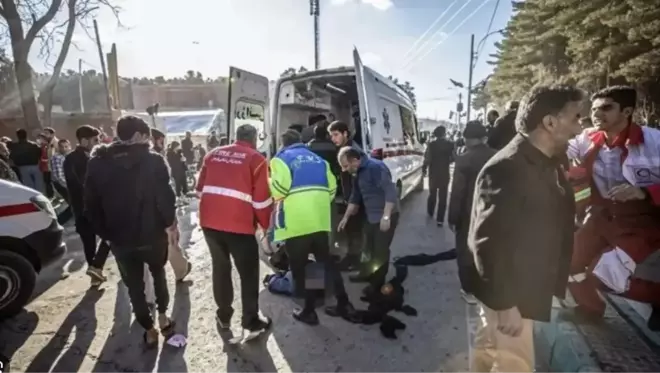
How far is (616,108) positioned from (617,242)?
0.87 meters

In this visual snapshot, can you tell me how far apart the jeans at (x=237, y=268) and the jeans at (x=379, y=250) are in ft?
4.51

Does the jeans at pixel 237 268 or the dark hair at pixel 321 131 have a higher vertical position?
the dark hair at pixel 321 131

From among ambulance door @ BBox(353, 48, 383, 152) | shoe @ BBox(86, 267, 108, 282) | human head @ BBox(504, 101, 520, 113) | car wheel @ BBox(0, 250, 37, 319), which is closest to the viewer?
human head @ BBox(504, 101, 520, 113)

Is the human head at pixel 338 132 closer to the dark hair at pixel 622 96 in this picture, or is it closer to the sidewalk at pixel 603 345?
the dark hair at pixel 622 96

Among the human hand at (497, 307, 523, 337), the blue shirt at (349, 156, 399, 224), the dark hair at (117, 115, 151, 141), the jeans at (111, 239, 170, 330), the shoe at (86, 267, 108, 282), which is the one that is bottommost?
the shoe at (86, 267, 108, 282)

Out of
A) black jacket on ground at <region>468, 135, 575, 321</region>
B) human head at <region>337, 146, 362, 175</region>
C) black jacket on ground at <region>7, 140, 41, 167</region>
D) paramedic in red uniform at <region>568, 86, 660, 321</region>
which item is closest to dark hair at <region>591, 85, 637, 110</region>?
paramedic in red uniform at <region>568, 86, 660, 321</region>

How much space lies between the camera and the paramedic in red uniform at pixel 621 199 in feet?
9.12

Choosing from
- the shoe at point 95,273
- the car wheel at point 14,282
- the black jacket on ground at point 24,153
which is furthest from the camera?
the black jacket on ground at point 24,153

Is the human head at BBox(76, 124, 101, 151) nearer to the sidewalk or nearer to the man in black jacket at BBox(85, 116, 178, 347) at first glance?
the man in black jacket at BBox(85, 116, 178, 347)

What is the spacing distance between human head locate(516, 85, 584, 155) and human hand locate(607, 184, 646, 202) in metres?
1.14

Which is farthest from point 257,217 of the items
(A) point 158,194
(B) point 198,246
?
(B) point 198,246

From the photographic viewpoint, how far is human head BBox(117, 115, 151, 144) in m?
3.17

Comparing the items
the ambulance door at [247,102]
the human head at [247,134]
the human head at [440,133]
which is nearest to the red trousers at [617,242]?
the human head at [247,134]

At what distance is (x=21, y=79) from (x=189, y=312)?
12.7 metres
